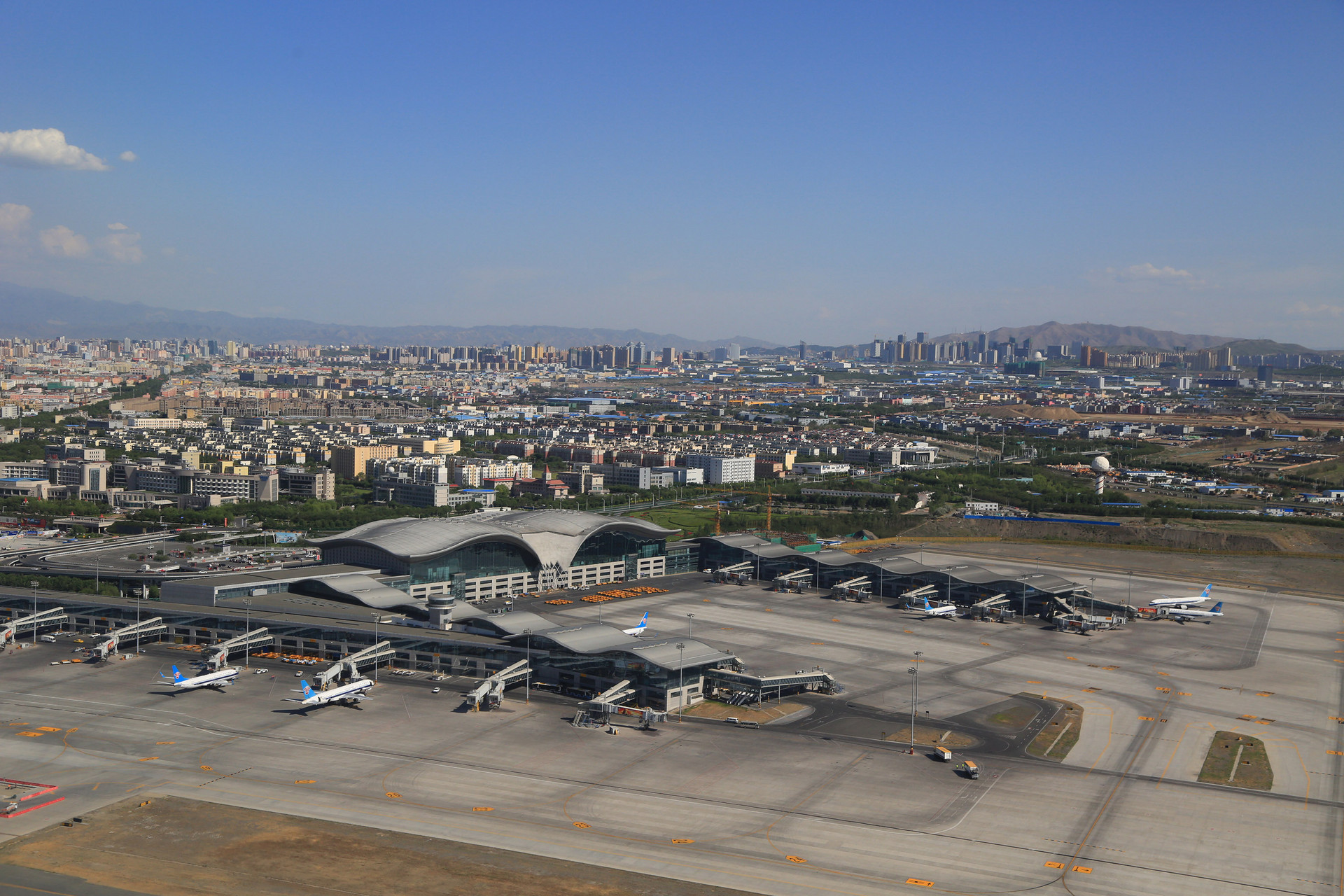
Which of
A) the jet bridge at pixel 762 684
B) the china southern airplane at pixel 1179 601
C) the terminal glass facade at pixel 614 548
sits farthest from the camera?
the terminal glass facade at pixel 614 548

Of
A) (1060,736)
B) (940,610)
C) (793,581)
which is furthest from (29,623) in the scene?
(940,610)

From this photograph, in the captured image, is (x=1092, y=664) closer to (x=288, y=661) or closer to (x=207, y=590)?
(x=288, y=661)

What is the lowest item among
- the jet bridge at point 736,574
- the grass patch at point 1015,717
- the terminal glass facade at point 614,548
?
the jet bridge at point 736,574

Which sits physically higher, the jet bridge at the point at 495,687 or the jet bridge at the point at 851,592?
the jet bridge at the point at 495,687

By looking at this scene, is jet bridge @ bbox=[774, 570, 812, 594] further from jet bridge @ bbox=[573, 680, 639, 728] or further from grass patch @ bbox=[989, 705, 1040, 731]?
jet bridge @ bbox=[573, 680, 639, 728]

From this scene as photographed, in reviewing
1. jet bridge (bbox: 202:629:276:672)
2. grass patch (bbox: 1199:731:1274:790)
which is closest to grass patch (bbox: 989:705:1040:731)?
grass patch (bbox: 1199:731:1274:790)

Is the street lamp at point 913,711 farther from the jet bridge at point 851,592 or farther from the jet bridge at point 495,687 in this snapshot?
the jet bridge at point 851,592

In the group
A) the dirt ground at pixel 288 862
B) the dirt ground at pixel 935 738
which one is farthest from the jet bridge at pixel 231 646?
the dirt ground at pixel 935 738

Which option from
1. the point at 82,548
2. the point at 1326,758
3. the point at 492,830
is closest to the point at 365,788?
the point at 492,830
